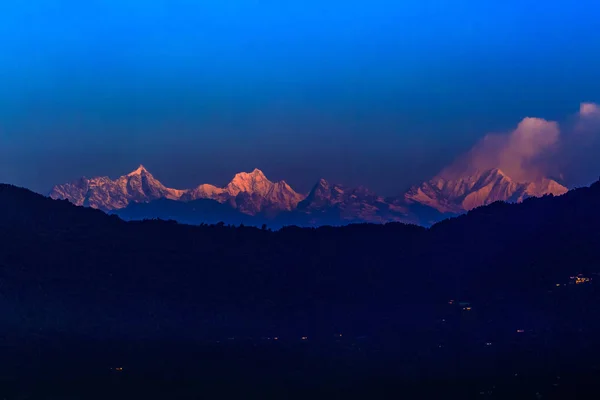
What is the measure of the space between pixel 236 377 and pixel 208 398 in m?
16.9

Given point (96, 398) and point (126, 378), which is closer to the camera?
point (96, 398)

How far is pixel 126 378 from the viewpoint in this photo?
187750 millimetres

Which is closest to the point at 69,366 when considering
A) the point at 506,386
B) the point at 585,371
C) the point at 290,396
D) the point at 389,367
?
the point at 290,396

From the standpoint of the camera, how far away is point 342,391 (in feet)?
586

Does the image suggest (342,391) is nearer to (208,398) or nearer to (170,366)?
(208,398)

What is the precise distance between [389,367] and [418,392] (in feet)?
80.5

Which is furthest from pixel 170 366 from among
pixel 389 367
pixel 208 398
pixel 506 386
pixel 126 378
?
pixel 506 386

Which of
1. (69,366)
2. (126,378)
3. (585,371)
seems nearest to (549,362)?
(585,371)

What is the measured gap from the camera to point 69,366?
197 metres

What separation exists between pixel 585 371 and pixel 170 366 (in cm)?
7330

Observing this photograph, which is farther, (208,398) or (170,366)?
(170,366)

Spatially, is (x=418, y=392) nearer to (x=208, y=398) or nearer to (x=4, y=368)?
(x=208, y=398)

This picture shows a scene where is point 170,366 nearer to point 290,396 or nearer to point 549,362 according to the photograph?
point 290,396

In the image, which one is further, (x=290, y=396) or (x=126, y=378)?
(x=126, y=378)
